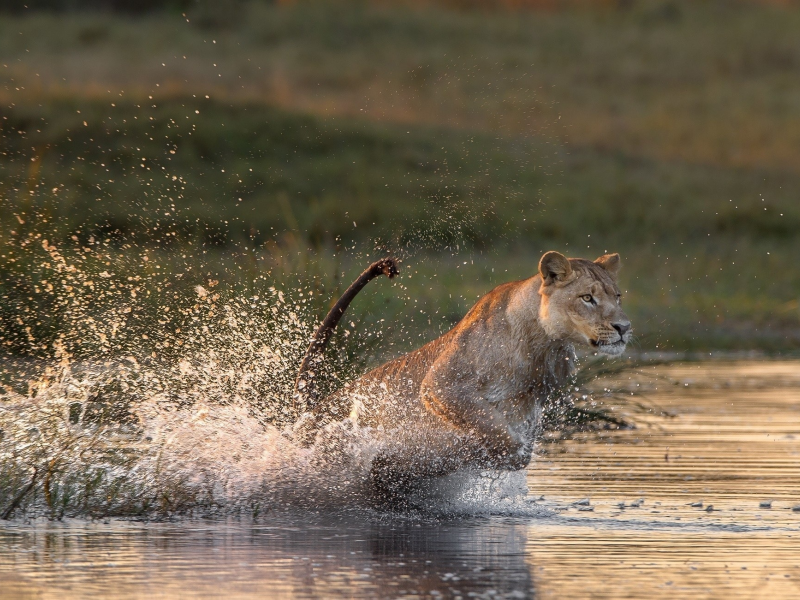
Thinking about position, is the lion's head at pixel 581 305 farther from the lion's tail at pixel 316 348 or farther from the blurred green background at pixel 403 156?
the blurred green background at pixel 403 156

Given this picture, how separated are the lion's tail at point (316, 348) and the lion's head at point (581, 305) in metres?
0.94

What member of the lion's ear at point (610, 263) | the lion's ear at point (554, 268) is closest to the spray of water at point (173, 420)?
the lion's ear at point (554, 268)

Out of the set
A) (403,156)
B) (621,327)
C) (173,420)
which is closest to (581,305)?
(621,327)

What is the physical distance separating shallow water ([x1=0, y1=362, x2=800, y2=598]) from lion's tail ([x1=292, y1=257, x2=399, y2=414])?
2.53ft

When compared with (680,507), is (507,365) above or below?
above

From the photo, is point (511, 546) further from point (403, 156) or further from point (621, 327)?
point (403, 156)

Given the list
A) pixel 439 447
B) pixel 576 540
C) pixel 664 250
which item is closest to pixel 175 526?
pixel 439 447

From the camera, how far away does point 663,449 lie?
31.8ft

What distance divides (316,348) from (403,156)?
1864 centimetres

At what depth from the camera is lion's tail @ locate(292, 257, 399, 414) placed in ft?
26.5

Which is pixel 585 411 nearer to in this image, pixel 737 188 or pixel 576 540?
pixel 576 540

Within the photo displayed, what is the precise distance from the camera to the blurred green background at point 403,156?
1232cm

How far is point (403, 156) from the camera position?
2659cm

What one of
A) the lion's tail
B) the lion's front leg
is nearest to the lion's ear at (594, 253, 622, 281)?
the lion's front leg
